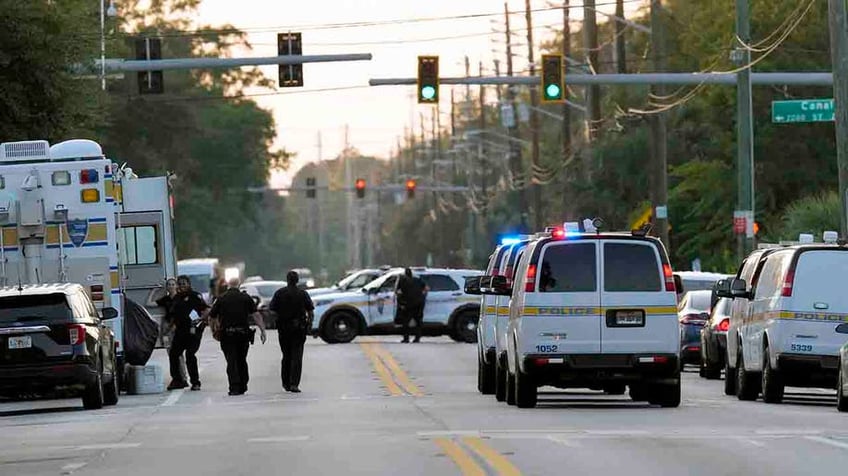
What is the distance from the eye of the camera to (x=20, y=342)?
87.1ft

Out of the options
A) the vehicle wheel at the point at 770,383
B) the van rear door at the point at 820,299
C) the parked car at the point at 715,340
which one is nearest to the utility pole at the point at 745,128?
the parked car at the point at 715,340

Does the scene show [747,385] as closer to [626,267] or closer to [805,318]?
[805,318]

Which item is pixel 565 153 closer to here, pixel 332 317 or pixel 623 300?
pixel 332 317

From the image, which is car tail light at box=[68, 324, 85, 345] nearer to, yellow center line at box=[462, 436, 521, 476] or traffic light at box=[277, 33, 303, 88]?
yellow center line at box=[462, 436, 521, 476]

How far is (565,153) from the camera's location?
253 ft

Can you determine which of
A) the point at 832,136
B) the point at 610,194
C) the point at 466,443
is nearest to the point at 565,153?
the point at 610,194

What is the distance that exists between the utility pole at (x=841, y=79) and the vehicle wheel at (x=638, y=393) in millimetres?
10490

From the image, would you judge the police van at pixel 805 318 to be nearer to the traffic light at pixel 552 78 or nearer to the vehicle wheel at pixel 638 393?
the vehicle wheel at pixel 638 393

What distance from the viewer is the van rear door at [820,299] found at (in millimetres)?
24938

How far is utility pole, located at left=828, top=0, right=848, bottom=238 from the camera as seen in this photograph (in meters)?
35.6

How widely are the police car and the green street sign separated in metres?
10.4

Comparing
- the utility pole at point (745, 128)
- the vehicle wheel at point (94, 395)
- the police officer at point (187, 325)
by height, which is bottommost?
the vehicle wheel at point (94, 395)

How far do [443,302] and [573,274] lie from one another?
25.8 m

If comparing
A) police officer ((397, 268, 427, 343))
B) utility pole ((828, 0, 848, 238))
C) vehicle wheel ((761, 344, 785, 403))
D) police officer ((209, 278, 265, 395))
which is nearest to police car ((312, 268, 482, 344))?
police officer ((397, 268, 427, 343))
